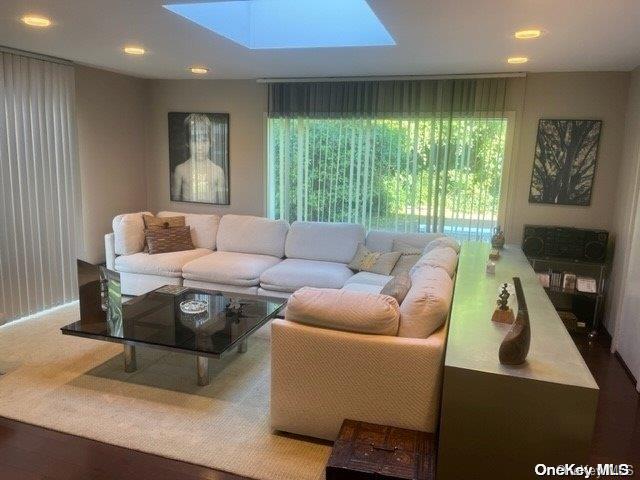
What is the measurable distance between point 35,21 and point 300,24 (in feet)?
5.82

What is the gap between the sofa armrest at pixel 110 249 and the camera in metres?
4.78

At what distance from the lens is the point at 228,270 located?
14.4 ft

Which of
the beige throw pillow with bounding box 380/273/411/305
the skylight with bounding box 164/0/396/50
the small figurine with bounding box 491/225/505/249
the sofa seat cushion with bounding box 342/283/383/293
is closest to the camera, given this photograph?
the beige throw pillow with bounding box 380/273/411/305

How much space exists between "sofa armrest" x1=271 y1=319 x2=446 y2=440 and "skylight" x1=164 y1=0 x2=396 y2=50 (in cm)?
212

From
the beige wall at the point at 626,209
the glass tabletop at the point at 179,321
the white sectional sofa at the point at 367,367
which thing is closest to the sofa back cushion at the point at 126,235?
the glass tabletop at the point at 179,321

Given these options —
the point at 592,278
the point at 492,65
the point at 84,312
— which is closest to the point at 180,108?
the point at 84,312

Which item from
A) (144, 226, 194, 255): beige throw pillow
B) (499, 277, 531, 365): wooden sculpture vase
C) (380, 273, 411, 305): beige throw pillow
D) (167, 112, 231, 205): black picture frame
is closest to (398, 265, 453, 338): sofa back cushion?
(380, 273, 411, 305): beige throw pillow

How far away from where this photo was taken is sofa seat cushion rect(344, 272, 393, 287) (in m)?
4.04

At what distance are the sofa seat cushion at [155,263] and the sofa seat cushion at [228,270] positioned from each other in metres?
0.13

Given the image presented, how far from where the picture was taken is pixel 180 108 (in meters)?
5.50

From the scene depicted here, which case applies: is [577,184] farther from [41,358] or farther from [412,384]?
[41,358]

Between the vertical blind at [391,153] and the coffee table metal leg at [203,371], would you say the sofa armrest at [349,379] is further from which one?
the vertical blind at [391,153]

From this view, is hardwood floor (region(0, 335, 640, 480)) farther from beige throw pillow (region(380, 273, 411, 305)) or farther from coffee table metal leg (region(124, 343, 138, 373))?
beige throw pillow (region(380, 273, 411, 305))

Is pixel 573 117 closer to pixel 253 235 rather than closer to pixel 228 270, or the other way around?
pixel 253 235
